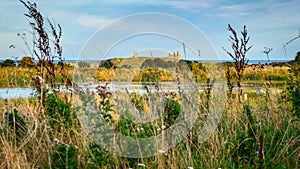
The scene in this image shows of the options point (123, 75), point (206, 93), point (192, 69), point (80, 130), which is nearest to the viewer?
point (80, 130)

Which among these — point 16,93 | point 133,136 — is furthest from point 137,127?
point 16,93

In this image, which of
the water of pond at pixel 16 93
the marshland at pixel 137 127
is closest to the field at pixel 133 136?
the marshland at pixel 137 127

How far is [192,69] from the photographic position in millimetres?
5656

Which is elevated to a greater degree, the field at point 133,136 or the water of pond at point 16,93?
the water of pond at point 16,93

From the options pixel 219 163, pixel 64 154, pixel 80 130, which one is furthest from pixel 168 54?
pixel 64 154

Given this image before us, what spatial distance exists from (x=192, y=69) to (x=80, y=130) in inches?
80.7

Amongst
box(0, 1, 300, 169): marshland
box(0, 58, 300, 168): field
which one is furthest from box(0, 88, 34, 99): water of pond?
box(0, 58, 300, 168): field

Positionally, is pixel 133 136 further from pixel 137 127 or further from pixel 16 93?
pixel 16 93

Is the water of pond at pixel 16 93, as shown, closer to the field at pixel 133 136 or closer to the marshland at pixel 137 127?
the marshland at pixel 137 127

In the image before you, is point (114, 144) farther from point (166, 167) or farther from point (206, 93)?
point (206, 93)

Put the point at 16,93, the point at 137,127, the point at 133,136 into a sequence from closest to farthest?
the point at 133,136 < the point at 137,127 < the point at 16,93

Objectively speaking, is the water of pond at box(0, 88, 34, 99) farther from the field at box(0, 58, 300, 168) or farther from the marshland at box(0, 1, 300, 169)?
the field at box(0, 58, 300, 168)

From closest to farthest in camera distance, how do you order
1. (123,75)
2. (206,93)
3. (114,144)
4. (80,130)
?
(114,144) < (80,130) < (206,93) < (123,75)

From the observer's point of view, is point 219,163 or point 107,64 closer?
point 219,163
